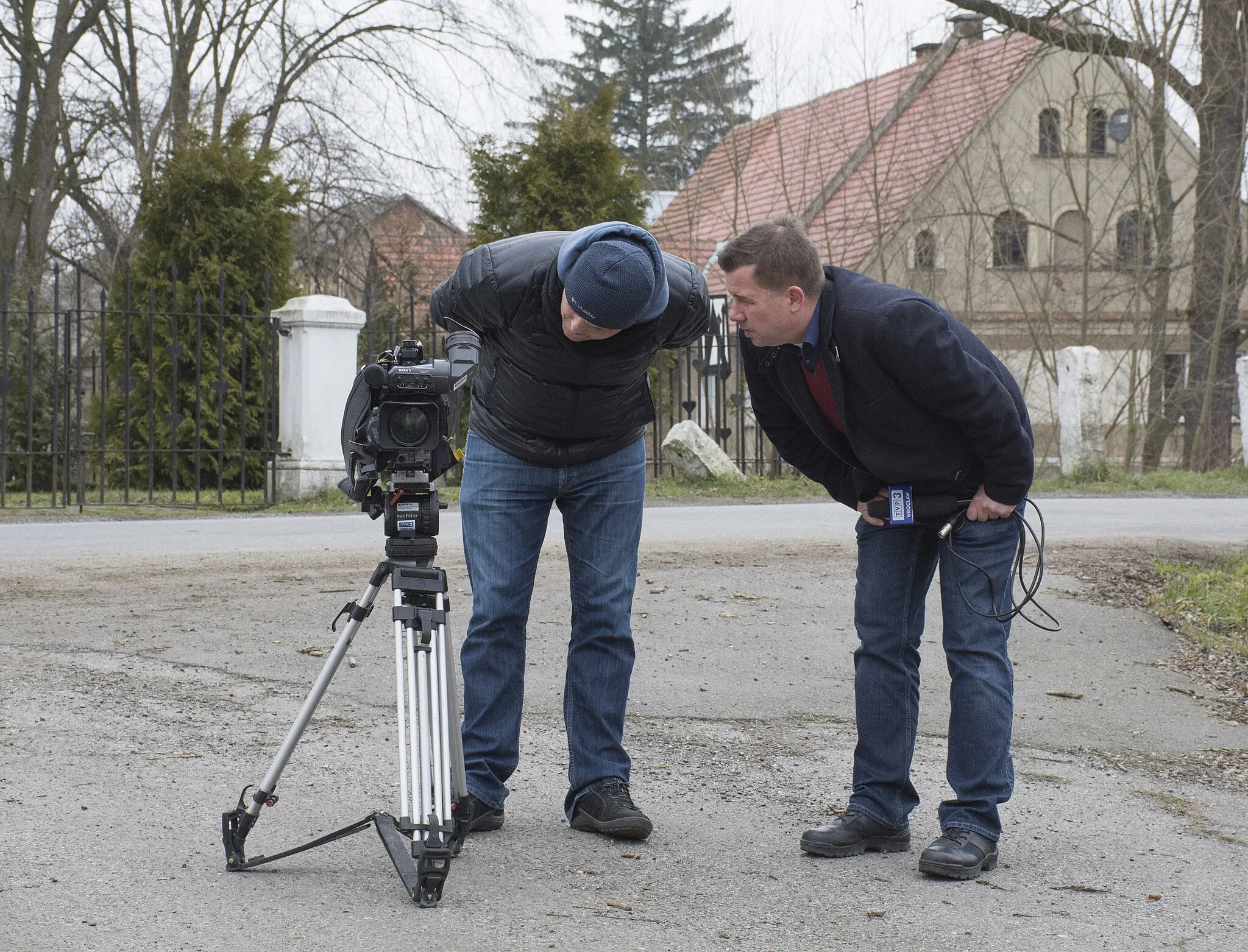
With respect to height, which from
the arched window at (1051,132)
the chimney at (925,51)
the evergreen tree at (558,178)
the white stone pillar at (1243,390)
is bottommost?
the white stone pillar at (1243,390)

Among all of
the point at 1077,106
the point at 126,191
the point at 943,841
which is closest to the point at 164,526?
the point at 943,841

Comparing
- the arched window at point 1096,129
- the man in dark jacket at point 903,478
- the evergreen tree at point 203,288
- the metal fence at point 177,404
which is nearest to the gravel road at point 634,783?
the man in dark jacket at point 903,478

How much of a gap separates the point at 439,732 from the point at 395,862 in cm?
36

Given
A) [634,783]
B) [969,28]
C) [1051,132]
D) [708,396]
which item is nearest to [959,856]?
[634,783]

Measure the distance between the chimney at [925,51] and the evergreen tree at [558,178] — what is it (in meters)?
15.0

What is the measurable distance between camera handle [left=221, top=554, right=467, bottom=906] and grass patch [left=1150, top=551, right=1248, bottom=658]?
445 cm

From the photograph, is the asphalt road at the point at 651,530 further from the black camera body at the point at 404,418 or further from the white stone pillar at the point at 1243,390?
the black camera body at the point at 404,418

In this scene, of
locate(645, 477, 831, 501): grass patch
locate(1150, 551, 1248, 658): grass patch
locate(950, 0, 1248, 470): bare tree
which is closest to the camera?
locate(1150, 551, 1248, 658): grass patch

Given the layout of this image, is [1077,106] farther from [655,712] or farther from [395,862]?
[395,862]

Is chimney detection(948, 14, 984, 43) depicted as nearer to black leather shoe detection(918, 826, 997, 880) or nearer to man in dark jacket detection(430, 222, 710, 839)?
man in dark jacket detection(430, 222, 710, 839)

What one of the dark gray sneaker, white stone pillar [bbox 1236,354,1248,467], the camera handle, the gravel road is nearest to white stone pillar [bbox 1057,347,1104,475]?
white stone pillar [bbox 1236,354,1248,467]

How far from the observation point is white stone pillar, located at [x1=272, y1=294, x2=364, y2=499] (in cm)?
1175

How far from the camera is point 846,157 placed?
24734 mm

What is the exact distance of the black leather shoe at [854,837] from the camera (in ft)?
11.6
